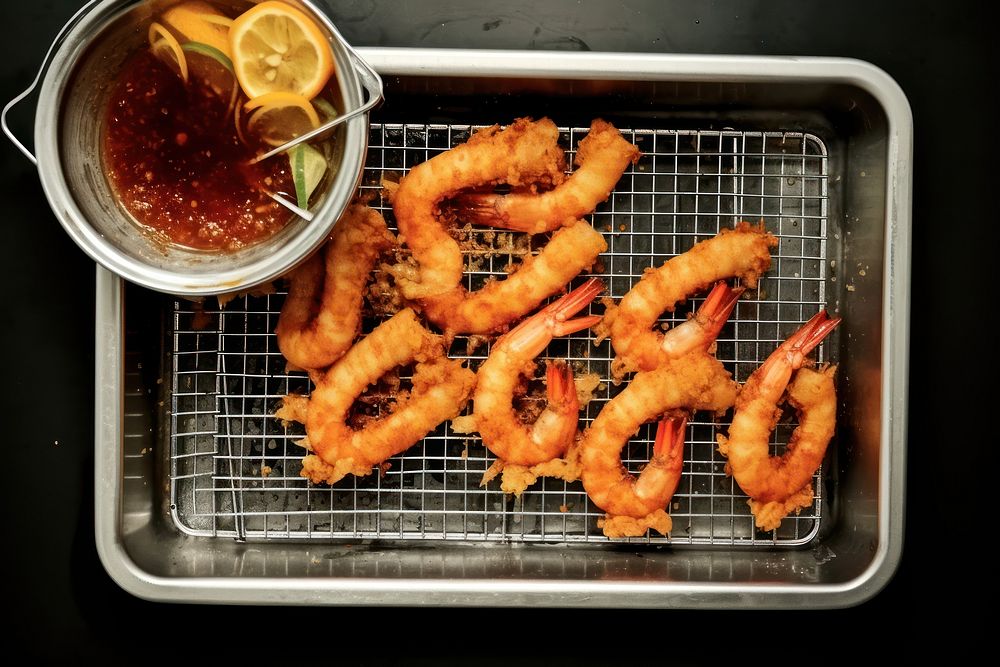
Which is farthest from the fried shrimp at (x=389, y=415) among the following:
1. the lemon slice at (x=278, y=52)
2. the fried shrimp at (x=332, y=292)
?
the lemon slice at (x=278, y=52)

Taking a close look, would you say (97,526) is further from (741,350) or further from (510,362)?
(741,350)

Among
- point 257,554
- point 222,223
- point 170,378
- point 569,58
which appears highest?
point 569,58

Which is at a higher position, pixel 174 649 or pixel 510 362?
pixel 510 362

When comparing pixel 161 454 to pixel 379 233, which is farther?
pixel 161 454

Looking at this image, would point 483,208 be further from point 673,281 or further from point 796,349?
point 796,349

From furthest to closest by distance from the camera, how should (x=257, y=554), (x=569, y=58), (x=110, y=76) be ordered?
(x=257, y=554) < (x=569, y=58) < (x=110, y=76)

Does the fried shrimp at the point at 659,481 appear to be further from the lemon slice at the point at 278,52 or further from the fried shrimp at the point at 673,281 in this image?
the lemon slice at the point at 278,52

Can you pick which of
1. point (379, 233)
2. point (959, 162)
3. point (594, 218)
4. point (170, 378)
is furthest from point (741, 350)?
point (170, 378)

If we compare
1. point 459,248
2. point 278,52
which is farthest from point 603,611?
point 278,52
